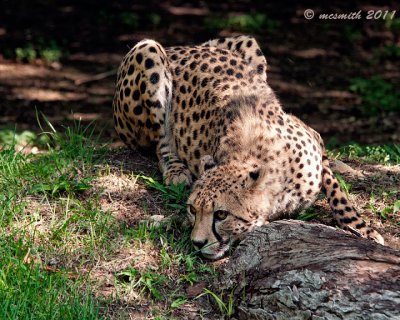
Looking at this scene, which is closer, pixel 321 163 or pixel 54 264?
pixel 54 264

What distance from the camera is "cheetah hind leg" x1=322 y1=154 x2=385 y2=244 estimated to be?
5.14 meters

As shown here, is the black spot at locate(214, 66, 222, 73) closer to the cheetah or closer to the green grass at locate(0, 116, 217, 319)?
the cheetah

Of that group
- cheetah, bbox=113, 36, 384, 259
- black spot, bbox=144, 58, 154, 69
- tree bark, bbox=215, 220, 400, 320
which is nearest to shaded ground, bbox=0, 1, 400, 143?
cheetah, bbox=113, 36, 384, 259

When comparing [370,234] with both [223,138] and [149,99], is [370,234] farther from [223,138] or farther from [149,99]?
[149,99]

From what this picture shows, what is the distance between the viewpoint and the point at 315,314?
379 cm

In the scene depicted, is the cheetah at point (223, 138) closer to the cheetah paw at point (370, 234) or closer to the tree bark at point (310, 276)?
the cheetah paw at point (370, 234)

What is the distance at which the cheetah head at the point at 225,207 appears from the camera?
4.77m

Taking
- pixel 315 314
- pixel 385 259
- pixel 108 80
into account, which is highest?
pixel 385 259

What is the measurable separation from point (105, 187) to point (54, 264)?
0.96m

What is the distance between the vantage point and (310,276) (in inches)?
153

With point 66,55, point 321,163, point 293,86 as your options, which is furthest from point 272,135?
point 66,55

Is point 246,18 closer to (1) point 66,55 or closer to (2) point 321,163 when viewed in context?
(1) point 66,55

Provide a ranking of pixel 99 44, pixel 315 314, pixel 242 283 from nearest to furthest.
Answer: pixel 315 314, pixel 242 283, pixel 99 44

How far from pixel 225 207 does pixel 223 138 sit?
0.74 meters
